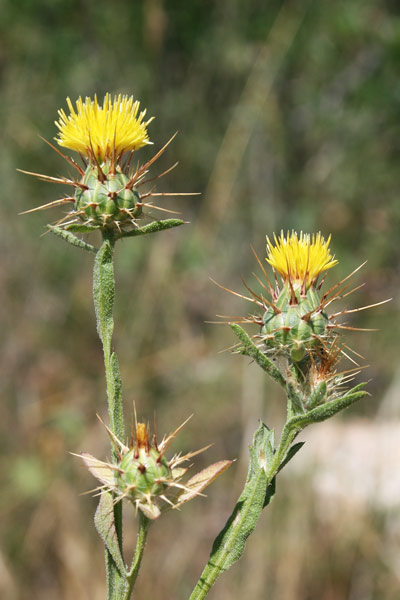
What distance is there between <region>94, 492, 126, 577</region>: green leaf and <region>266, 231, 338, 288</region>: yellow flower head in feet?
2.95

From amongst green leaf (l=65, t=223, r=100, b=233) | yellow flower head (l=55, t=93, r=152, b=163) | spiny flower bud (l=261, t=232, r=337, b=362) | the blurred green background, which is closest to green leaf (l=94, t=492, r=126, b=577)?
spiny flower bud (l=261, t=232, r=337, b=362)

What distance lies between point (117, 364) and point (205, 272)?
5563mm

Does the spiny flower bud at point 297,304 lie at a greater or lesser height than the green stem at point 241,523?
greater

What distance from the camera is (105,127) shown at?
6.70 feet

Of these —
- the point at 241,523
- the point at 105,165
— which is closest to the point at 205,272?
the point at 105,165

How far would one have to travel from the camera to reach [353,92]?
739 cm

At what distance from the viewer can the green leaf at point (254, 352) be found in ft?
6.00

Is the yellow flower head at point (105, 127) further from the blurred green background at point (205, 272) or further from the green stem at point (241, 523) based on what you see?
the blurred green background at point (205, 272)

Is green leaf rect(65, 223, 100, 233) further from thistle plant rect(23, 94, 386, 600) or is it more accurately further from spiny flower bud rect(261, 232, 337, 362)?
spiny flower bud rect(261, 232, 337, 362)

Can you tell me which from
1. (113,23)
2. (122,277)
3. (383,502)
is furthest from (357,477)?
(113,23)

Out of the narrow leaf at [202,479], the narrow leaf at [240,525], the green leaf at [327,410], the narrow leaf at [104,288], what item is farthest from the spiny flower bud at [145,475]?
the narrow leaf at [104,288]

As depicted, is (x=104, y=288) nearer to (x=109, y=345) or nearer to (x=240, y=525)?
(x=109, y=345)

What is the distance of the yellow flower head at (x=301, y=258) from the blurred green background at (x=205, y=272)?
3562 mm

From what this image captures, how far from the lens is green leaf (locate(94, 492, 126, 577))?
5.75 feet
